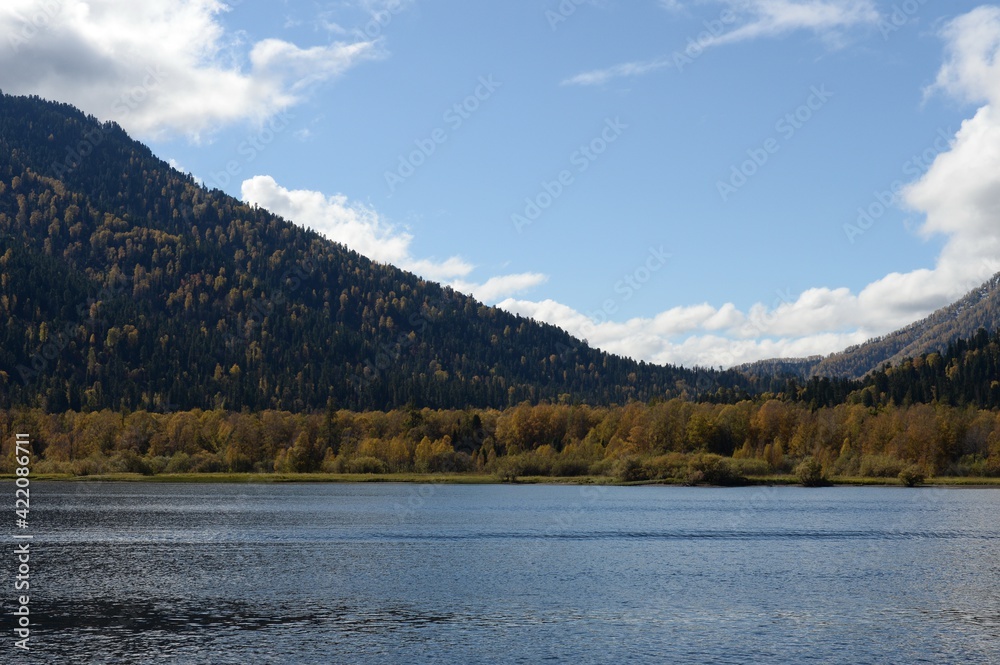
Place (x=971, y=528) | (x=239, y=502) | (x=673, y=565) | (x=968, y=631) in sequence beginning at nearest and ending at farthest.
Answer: (x=968, y=631), (x=673, y=565), (x=971, y=528), (x=239, y=502)

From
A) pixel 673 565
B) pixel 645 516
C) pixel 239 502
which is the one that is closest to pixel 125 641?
pixel 673 565

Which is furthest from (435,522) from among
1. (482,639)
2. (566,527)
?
(482,639)

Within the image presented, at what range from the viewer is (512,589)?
255 ft

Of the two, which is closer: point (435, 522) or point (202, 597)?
point (202, 597)

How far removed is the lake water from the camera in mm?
56250

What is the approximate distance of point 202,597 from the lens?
2872 inches

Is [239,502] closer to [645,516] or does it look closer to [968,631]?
[645,516]

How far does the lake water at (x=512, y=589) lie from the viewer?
5625 centimetres

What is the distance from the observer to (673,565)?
93188 mm

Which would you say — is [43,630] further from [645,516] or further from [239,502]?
[239,502]

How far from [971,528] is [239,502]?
11921cm

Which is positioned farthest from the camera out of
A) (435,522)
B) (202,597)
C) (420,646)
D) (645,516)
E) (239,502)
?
(239,502)

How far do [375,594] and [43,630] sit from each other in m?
23.4

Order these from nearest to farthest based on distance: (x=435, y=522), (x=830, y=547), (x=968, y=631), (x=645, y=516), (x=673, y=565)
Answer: (x=968, y=631)
(x=673, y=565)
(x=830, y=547)
(x=435, y=522)
(x=645, y=516)
